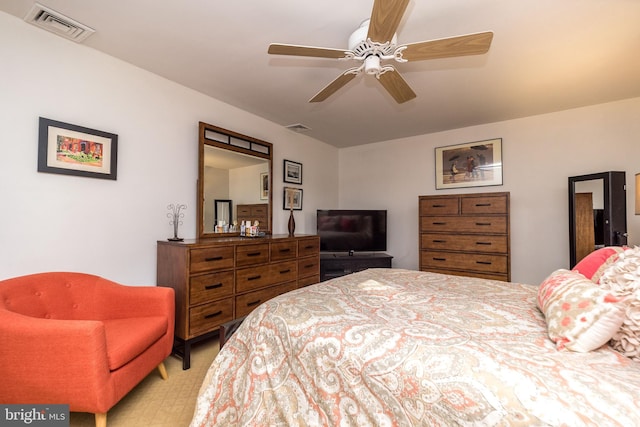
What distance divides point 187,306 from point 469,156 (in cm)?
404

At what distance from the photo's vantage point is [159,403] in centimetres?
186

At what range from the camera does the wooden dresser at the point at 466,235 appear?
343 cm

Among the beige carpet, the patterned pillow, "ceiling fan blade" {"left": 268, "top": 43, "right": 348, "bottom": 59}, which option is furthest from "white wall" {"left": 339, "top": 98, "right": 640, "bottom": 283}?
the beige carpet

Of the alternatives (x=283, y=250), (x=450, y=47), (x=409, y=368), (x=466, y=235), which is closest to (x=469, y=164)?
(x=466, y=235)

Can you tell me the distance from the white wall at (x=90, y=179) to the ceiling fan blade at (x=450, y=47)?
2276 millimetres

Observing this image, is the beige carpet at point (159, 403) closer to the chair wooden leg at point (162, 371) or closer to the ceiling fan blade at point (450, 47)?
the chair wooden leg at point (162, 371)

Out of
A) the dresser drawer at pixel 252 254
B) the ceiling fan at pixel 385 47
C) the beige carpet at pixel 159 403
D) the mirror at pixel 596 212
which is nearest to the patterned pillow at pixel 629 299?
the ceiling fan at pixel 385 47

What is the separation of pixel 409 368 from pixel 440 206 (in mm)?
3216

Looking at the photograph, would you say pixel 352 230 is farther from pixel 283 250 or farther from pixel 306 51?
pixel 306 51

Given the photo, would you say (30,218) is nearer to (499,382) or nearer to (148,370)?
(148,370)

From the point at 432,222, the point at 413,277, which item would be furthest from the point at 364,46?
the point at 432,222

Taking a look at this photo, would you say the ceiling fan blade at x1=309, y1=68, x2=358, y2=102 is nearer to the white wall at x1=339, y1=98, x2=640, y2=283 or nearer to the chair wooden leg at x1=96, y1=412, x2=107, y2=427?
the chair wooden leg at x1=96, y1=412, x2=107, y2=427

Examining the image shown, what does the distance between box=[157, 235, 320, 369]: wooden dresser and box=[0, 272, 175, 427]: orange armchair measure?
267mm

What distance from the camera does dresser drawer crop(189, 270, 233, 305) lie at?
2.34 metres
